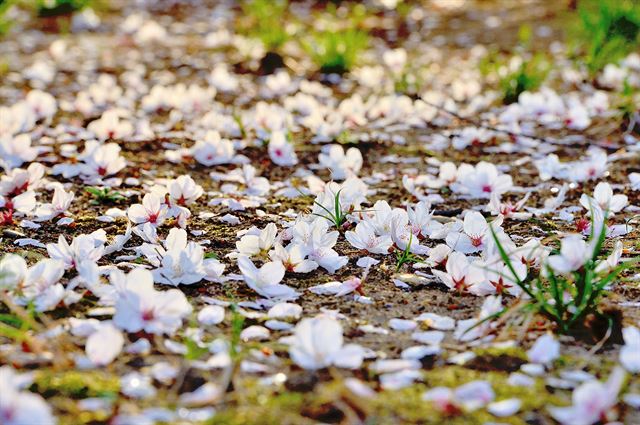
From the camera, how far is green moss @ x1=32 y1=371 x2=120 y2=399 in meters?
1.33

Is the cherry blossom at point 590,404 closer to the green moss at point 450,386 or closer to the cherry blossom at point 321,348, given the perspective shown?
the green moss at point 450,386

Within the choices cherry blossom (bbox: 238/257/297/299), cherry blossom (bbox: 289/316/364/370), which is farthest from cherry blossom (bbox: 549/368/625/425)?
cherry blossom (bbox: 238/257/297/299)

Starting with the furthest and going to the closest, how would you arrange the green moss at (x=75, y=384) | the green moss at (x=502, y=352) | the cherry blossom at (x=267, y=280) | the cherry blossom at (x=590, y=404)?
the cherry blossom at (x=267, y=280)
the green moss at (x=502, y=352)
the green moss at (x=75, y=384)
the cherry blossom at (x=590, y=404)

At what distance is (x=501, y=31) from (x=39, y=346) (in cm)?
539

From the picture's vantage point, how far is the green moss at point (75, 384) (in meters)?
1.33

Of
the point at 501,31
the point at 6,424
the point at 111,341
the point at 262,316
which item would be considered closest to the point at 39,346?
the point at 111,341

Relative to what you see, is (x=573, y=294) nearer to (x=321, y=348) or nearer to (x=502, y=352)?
(x=502, y=352)

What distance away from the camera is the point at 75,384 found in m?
1.35

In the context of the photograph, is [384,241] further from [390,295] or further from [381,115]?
[381,115]

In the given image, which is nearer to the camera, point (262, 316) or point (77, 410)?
point (77, 410)

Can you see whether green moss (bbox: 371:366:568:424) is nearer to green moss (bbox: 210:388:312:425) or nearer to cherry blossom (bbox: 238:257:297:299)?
green moss (bbox: 210:388:312:425)

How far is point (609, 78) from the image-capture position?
4.41 m

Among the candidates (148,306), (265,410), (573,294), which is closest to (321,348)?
(265,410)

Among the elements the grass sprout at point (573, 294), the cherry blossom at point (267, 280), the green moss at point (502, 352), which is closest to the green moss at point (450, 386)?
the green moss at point (502, 352)
